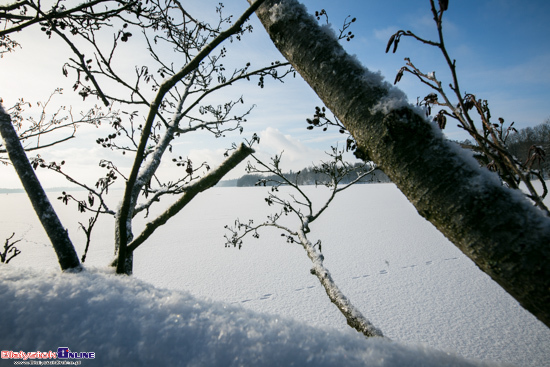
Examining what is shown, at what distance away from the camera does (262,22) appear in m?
0.78

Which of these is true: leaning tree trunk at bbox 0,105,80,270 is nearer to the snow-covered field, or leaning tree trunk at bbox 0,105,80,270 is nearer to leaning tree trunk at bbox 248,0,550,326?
the snow-covered field

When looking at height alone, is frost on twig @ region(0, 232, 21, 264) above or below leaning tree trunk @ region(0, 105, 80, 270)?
above

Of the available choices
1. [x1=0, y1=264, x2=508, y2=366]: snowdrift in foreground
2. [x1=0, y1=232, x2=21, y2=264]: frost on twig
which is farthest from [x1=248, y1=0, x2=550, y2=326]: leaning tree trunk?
[x1=0, y1=232, x2=21, y2=264]: frost on twig

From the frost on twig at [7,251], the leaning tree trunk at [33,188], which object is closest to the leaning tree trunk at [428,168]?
the leaning tree trunk at [33,188]

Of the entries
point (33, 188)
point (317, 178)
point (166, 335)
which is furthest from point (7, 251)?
point (317, 178)

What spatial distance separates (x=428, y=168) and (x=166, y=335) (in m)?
0.62

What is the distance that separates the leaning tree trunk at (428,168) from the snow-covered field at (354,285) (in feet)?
0.71

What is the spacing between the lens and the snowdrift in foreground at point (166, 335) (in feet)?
1.32

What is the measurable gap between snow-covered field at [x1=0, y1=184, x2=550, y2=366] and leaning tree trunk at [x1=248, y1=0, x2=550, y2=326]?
0.71 ft

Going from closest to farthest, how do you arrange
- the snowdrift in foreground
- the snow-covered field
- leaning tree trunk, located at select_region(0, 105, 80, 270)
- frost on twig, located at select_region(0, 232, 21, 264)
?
the snowdrift in foreground < leaning tree trunk, located at select_region(0, 105, 80, 270) < frost on twig, located at select_region(0, 232, 21, 264) < the snow-covered field

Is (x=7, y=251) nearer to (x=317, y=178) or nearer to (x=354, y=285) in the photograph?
(x=354, y=285)

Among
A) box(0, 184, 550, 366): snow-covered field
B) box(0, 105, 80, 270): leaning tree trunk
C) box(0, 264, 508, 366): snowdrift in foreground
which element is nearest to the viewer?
box(0, 264, 508, 366): snowdrift in foreground

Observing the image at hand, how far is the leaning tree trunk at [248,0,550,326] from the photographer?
418 millimetres

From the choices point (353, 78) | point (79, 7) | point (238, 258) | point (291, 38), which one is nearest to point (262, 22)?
point (291, 38)
